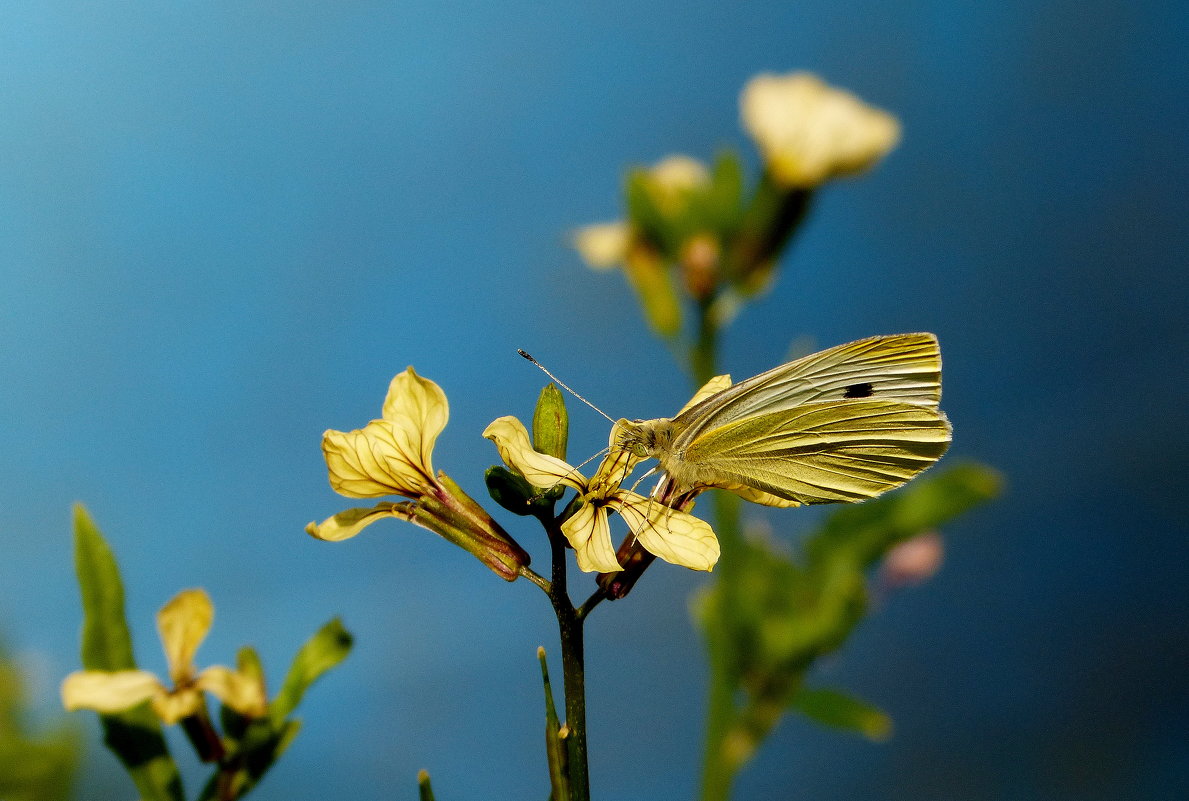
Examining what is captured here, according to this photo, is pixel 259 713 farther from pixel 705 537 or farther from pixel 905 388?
pixel 905 388

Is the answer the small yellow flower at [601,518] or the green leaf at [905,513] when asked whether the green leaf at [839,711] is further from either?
the small yellow flower at [601,518]

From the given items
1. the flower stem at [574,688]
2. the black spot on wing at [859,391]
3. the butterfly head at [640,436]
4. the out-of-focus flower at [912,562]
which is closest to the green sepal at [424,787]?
the flower stem at [574,688]

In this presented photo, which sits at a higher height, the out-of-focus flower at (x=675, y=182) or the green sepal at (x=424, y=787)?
the out-of-focus flower at (x=675, y=182)

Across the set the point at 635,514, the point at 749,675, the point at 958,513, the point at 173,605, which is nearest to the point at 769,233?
the point at 958,513

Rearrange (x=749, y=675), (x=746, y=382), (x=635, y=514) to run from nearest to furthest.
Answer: (x=635, y=514) < (x=746, y=382) < (x=749, y=675)

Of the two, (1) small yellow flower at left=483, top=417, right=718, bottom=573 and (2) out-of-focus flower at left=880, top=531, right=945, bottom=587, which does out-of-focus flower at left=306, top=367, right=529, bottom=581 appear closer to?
(1) small yellow flower at left=483, top=417, right=718, bottom=573
